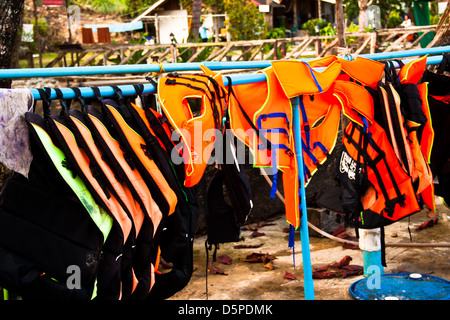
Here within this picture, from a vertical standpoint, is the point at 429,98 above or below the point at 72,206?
above

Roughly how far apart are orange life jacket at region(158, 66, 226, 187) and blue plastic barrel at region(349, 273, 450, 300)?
187 centimetres

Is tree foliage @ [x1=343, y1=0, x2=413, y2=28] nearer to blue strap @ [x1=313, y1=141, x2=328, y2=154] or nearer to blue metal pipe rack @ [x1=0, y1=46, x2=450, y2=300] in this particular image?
blue strap @ [x1=313, y1=141, x2=328, y2=154]

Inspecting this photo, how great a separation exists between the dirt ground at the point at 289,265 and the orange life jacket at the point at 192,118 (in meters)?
1.90

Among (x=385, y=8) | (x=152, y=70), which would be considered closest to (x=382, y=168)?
(x=152, y=70)

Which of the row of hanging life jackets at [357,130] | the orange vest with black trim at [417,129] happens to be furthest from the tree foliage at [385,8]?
the row of hanging life jackets at [357,130]

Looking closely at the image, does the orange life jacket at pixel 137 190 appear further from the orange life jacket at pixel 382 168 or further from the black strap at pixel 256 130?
the orange life jacket at pixel 382 168

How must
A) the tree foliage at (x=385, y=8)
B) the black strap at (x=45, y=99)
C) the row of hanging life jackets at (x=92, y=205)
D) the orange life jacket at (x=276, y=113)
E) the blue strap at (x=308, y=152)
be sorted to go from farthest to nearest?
the tree foliage at (x=385, y=8), the blue strap at (x=308, y=152), the orange life jacket at (x=276, y=113), the black strap at (x=45, y=99), the row of hanging life jackets at (x=92, y=205)

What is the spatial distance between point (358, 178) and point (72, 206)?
1.85 m

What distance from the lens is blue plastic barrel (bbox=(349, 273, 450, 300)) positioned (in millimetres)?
3717

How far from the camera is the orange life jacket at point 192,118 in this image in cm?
260
